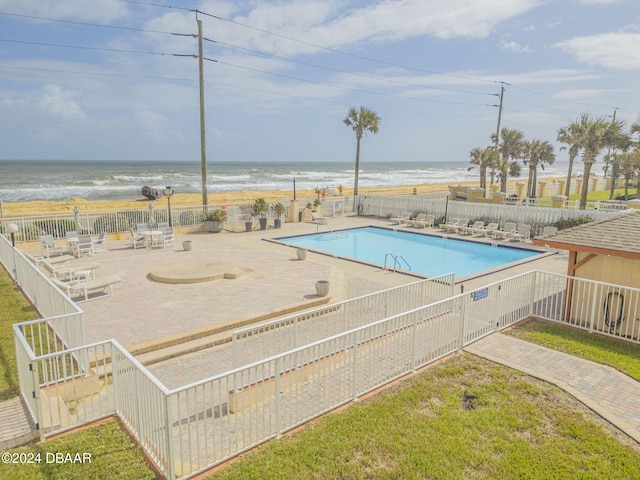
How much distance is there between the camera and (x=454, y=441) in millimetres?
5211

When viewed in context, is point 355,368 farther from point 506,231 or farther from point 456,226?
point 456,226

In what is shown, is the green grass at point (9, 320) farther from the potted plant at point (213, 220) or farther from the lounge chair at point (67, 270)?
the potted plant at point (213, 220)

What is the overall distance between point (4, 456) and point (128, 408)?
4.24 ft

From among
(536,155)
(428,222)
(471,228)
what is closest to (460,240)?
(471,228)

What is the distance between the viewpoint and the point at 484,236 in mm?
21625

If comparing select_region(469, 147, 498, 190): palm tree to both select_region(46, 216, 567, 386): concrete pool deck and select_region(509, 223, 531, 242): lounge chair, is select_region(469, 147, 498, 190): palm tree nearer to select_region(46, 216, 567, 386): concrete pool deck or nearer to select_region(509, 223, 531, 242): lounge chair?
select_region(509, 223, 531, 242): lounge chair

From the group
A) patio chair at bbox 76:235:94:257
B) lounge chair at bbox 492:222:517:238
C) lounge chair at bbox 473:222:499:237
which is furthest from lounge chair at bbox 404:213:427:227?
patio chair at bbox 76:235:94:257

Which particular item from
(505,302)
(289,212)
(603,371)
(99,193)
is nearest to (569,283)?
(505,302)

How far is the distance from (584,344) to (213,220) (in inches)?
680

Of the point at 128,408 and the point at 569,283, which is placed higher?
the point at 569,283

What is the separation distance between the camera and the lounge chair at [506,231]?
2072cm

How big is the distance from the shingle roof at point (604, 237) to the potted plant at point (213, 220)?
1531 cm

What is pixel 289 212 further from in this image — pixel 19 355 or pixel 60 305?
pixel 19 355

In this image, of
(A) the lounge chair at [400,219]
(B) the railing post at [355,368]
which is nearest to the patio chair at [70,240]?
(B) the railing post at [355,368]
